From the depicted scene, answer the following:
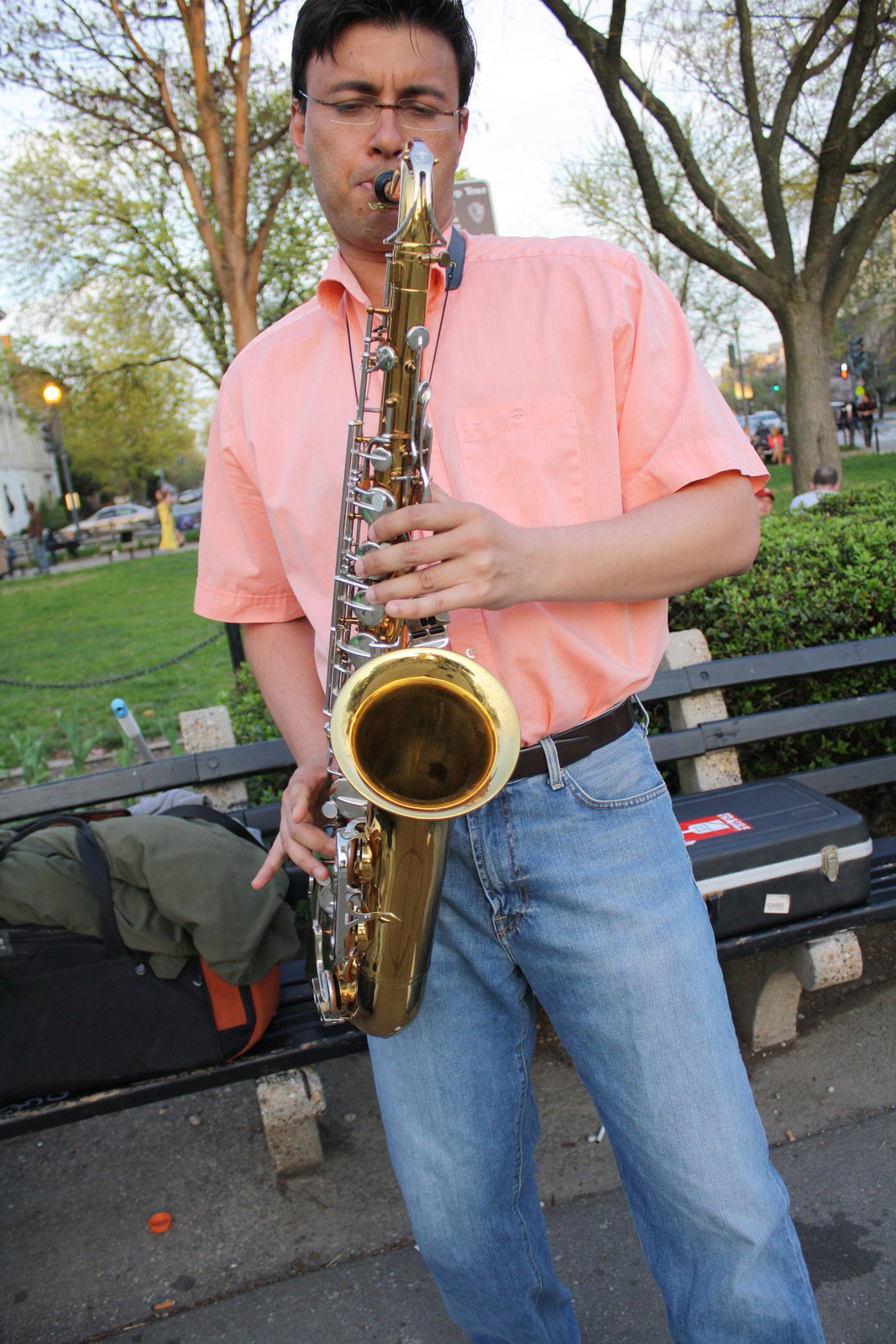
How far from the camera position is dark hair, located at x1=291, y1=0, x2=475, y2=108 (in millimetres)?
1620

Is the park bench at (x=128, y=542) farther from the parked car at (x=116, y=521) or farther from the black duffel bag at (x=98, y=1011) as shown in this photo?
the black duffel bag at (x=98, y=1011)

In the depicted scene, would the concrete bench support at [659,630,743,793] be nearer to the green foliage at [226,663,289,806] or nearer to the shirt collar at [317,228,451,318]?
the green foliage at [226,663,289,806]

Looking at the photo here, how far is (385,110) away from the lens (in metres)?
1.65

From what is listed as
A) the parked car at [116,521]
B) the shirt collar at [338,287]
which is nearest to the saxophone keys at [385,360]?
the shirt collar at [338,287]

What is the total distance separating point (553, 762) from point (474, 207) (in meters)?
4.56

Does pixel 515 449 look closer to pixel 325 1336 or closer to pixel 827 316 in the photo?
pixel 325 1336

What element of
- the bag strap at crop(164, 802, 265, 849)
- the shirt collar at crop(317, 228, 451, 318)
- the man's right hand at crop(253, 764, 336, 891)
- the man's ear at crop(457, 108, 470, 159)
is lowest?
the bag strap at crop(164, 802, 265, 849)

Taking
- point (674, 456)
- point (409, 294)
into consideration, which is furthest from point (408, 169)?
point (674, 456)

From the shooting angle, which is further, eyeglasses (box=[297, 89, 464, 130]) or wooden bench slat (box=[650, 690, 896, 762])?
wooden bench slat (box=[650, 690, 896, 762])

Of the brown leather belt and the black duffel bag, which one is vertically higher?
the brown leather belt

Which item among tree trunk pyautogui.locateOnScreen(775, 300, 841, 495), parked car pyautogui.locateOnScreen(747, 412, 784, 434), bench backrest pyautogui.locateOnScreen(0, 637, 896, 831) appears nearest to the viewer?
bench backrest pyautogui.locateOnScreen(0, 637, 896, 831)

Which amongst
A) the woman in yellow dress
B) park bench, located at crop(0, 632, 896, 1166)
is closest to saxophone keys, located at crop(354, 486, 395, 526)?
park bench, located at crop(0, 632, 896, 1166)

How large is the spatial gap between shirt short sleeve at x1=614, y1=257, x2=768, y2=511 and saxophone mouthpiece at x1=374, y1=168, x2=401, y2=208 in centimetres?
41

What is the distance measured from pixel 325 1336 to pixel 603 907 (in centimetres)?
159
